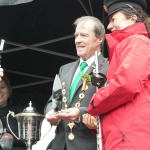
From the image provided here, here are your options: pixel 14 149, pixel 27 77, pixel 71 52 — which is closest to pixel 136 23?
pixel 14 149

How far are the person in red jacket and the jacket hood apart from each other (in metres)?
0.05

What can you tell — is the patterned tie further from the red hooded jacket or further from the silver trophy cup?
the red hooded jacket

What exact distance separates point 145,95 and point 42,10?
107 inches

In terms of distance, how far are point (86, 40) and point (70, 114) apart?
2.60 ft

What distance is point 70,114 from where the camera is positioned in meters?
3.76

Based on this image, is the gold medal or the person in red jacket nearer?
the person in red jacket

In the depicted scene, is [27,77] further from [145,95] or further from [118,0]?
[145,95]

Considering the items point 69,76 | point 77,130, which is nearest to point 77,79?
point 69,76

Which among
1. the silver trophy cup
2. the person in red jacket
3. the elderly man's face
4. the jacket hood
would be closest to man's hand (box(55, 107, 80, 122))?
the person in red jacket

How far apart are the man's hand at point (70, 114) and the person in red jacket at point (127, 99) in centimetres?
18

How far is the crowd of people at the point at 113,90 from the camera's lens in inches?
136

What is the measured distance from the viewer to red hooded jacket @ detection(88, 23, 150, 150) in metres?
3.43

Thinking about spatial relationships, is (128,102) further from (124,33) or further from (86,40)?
(86,40)

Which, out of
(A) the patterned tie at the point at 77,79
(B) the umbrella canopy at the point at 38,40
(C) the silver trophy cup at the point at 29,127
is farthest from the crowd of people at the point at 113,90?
(B) the umbrella canopy at the point at 38,40
